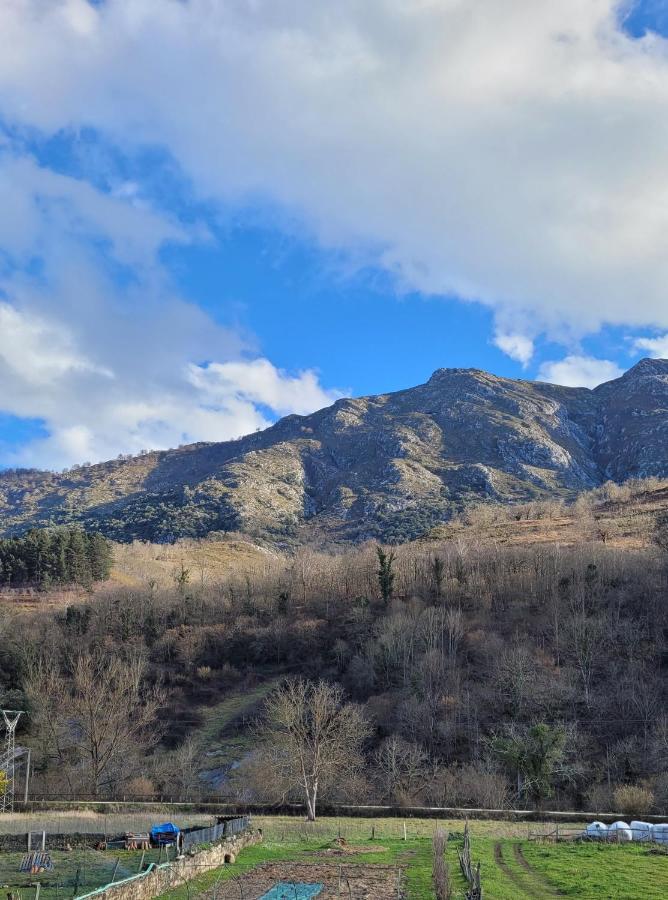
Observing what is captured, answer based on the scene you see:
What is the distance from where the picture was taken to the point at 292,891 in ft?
78.0

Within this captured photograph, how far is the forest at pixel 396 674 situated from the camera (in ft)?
186

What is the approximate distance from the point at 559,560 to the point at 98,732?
7199 centimetres

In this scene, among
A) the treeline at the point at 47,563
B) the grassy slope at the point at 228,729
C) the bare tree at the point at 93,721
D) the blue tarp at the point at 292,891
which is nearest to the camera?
the blue tarp at the point at 292,891

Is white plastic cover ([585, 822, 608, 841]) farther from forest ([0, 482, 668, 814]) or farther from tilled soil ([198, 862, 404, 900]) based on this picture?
tilled soil ([198, 862, 404, 900])

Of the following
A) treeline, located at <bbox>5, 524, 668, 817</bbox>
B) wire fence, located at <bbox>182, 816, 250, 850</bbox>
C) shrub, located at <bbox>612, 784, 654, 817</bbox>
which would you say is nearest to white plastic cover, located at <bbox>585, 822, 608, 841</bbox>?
shrub, located at <bbox>612, 784, 654, 817</bbox>

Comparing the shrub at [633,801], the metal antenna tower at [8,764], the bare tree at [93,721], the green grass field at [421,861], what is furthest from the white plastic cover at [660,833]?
the bare tree at [93,721]

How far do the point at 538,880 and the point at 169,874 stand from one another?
13.5 m

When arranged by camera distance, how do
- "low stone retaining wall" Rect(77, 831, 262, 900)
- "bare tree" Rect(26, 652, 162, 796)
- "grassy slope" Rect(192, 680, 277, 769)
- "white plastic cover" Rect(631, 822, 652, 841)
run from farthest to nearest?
"grassy slope" Rect(192, 680, 277, 769), "bare tree" Rect(26, 652, 162, 796), "white plastic cover" Rect(631, 822, 652, 841), "low stone retaining wall" Rect(77, 831, 262, 900)

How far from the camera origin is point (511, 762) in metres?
53.3

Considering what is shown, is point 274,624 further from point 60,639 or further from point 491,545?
point 491,545

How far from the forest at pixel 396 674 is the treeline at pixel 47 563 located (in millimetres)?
18511

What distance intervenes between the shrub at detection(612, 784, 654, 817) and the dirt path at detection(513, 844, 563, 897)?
16.6 metres

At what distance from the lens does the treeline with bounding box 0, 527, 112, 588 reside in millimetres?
141750

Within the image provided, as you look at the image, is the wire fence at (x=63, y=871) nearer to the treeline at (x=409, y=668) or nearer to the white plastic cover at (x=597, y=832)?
the white plastic cover at (x=597, y=832)
